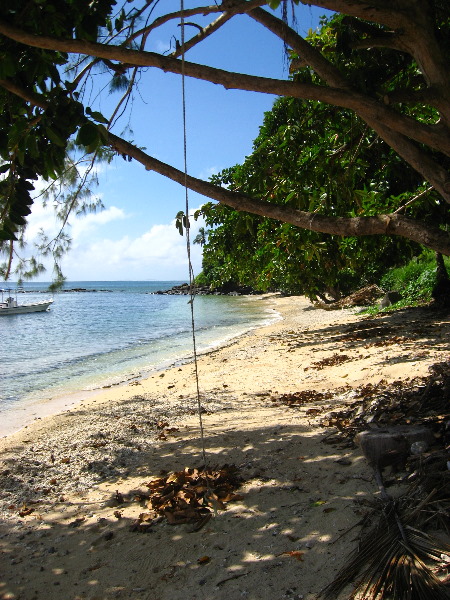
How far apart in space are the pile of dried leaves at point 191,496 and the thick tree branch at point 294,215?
206 cm

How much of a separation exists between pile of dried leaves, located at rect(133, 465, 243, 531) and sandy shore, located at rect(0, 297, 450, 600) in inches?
2.8

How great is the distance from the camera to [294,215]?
3.64 metres

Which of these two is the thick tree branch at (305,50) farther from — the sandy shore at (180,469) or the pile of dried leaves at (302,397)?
the pile of dried leaves at (302,397)

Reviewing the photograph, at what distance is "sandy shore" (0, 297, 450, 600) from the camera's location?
110 inches

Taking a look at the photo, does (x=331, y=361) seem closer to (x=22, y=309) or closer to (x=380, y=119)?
(x=380, y=119)

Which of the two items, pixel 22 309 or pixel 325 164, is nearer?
pixel 325 164

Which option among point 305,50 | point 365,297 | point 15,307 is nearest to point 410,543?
point 305,50

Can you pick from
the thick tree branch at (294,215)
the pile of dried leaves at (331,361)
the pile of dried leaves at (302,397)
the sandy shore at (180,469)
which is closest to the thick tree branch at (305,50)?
the thick tree branch at (294,215)

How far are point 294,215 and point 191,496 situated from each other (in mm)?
2351

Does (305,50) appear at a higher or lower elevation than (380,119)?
higher

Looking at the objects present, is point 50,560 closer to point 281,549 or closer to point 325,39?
point 281,549

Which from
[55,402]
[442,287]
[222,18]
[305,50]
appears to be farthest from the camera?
[442,287]

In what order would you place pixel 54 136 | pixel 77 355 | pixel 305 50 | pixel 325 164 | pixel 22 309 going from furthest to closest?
pixel 22 309, pixel 77 355, pixel 325 164, pixel 305 50, pixel 54 136

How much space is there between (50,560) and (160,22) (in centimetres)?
454
